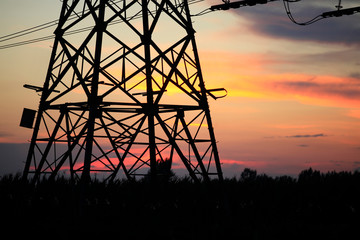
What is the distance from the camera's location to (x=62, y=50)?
61.0 ft

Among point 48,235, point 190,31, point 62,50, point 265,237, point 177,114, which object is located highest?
point 190,31

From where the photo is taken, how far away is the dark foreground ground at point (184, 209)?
34.9 feet

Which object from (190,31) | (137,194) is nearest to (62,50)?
(190,31)

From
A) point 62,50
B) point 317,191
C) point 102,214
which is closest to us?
point 102,214

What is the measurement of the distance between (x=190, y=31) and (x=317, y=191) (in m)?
10.6

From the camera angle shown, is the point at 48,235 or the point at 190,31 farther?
the point at 190,31

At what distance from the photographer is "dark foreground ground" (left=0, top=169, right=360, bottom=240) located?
34.9 ft

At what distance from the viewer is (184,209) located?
655 inches

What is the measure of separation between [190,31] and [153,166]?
5929 mm

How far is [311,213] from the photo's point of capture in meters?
19.0

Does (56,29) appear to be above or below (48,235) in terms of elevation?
above

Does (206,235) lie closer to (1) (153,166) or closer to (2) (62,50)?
(1) (153,166)

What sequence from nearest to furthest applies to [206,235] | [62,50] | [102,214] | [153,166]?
[206,235] < [102,214] < [153,166] < [62,50]

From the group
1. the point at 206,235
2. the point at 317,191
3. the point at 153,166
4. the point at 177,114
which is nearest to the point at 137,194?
the point at 153,166
